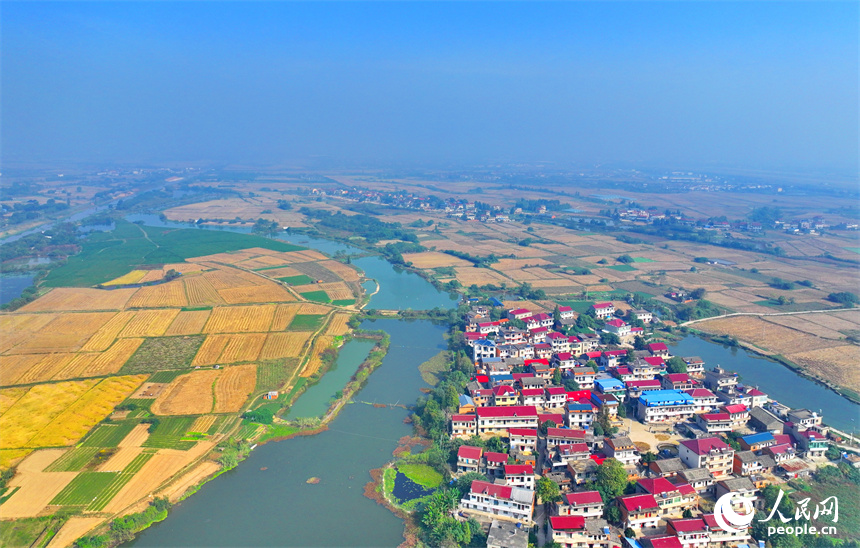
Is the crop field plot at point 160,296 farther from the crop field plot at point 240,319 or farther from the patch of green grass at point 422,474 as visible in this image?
the patch of green grass at point 422,474

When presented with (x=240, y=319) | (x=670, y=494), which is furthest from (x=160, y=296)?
(x=670, y=494)

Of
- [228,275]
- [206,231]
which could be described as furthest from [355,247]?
[206,231]

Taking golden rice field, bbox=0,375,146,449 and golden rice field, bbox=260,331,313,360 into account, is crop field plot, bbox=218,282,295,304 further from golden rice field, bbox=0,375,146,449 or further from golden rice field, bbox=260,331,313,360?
golden rice field, bbox=0,375,146,449

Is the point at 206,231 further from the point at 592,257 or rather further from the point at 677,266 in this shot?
the point at 677,266

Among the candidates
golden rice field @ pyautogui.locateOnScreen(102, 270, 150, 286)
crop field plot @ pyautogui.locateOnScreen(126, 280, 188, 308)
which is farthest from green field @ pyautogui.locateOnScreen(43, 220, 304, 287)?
crop field plot @ pyautogui.locateOnScreen(126, 280, 188, 308)

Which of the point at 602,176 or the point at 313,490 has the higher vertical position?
the point at 602,176

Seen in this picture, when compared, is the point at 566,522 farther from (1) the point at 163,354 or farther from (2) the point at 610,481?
(1) the point at 163,354
